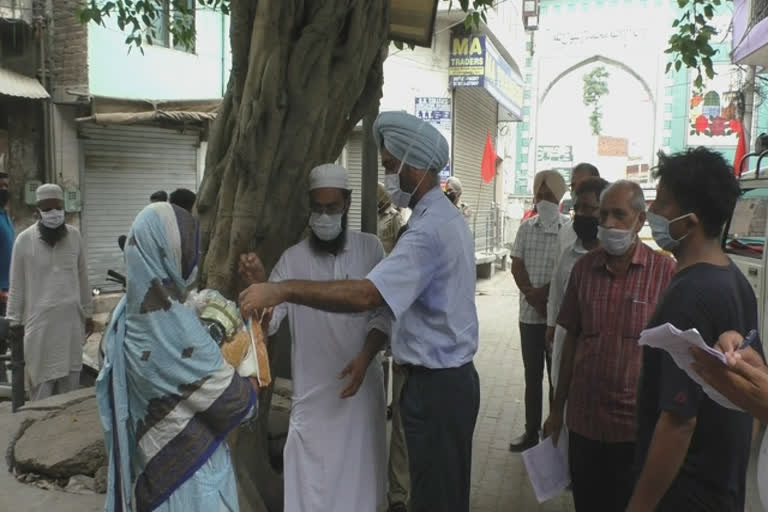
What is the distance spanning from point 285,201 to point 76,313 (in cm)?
312

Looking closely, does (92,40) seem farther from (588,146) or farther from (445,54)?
(588,146)

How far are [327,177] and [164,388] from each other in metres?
1.24

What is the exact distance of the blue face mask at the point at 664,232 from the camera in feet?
6.67

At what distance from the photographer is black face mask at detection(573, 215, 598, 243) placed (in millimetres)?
3938

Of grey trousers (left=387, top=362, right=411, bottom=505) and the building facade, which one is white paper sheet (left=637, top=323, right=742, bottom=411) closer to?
grey trousers (left=387, top=362, right=411, bottom=505)

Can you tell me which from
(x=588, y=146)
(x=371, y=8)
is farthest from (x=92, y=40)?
(x=588, y=146)

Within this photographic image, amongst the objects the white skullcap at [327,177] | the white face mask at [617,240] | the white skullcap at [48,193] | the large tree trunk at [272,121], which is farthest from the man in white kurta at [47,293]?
the white face mask at [617,240]

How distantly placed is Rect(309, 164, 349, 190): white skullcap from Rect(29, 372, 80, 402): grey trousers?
3642 mm

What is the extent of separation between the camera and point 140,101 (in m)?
8.57

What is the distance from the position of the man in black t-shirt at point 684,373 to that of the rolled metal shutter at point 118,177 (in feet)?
29.4

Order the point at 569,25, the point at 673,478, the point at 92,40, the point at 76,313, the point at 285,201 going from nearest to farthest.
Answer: the point at 673,478
the point at 285,201
the point at 76,313
the point at 92,40
the point at 569,25

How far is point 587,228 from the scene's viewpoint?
3.94m

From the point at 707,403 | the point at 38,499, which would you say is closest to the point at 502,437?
the point at 38,499

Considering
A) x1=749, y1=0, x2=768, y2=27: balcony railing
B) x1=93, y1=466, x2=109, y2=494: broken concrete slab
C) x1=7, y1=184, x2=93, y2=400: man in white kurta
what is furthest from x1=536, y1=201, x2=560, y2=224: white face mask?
x1=749, y1=0, x2=768, y2=27: balcony railing
